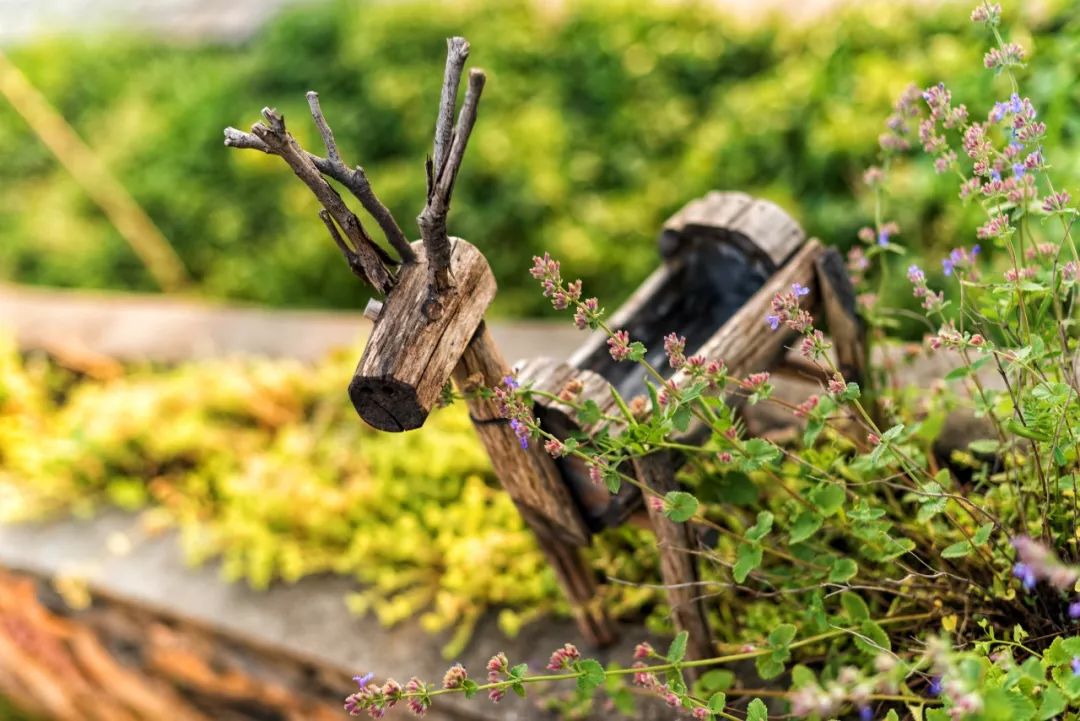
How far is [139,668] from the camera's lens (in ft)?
9.75

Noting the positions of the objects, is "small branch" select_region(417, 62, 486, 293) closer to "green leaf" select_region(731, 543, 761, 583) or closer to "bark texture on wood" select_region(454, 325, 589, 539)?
"bark texture on wood" select_region(454, 325, 589, 539)

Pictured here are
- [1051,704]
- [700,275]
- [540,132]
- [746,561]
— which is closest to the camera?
[1051,704]

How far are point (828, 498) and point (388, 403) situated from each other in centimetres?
63

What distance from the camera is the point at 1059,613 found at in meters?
1.39

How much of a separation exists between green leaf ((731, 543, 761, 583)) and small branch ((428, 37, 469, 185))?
643 mm

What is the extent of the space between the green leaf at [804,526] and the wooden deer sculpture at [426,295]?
1.14ft

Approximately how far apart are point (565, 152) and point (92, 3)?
6.26m

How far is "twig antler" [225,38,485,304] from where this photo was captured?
1.12 metres

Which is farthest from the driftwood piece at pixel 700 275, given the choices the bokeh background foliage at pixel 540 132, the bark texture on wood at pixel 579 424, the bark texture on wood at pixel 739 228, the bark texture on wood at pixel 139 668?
the bark texture on wood at pixel 139 668

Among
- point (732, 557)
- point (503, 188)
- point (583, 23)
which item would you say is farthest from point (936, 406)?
point (583, 23)

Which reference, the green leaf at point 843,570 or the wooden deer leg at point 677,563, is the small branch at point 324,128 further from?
the green leaf at point 843,570

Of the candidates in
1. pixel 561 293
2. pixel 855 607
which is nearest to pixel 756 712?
pixel 855 607

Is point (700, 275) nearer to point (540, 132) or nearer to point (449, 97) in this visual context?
point (449, 97)

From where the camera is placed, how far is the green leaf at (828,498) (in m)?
1.42
